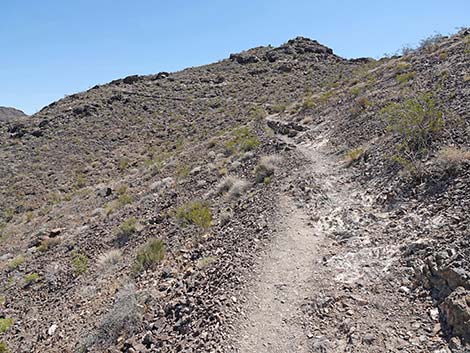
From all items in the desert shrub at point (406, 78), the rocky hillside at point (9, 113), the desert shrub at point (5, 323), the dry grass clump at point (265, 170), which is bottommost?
the desert shrub at point (5, 323)

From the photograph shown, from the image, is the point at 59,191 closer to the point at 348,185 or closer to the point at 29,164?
the point at 29,164

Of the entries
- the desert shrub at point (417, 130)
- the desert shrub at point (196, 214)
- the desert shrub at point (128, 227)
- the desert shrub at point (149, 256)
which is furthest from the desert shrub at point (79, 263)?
the desert shrub at point (417, 130)

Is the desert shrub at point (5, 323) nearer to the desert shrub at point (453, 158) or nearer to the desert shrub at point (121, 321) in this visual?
the desert shrub at point (121, 321)

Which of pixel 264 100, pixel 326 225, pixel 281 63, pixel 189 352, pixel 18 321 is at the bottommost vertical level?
pixel 18 321

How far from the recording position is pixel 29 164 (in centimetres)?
3228

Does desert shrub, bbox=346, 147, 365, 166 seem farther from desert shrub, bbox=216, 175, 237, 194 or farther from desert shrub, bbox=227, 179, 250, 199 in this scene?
desert shrub, bbox=216, 175, 237, 194

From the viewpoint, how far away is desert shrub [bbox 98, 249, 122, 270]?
11188 millimetres

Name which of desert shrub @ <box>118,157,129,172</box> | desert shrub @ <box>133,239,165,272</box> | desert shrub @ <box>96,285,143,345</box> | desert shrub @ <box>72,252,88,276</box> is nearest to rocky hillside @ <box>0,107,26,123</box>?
desert shrub @ <box>118,157,129,172</box>

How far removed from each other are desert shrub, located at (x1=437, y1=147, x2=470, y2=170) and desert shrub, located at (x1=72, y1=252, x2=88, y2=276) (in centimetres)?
998

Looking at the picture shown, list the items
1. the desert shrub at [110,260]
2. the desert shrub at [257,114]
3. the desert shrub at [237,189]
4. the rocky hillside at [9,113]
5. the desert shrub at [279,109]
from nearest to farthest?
the desert shrub at [110,260]
the desert shrub at [237,189]
the desert shrub at [257,114]
the desert shrub at [279,109]
the rocky hillside at [9,113]

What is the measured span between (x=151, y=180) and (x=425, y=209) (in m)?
14.9

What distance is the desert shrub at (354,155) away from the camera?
1165 cm

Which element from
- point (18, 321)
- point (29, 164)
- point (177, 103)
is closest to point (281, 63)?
point (177, 103)

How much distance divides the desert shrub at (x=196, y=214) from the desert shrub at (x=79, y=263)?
3.17 m
